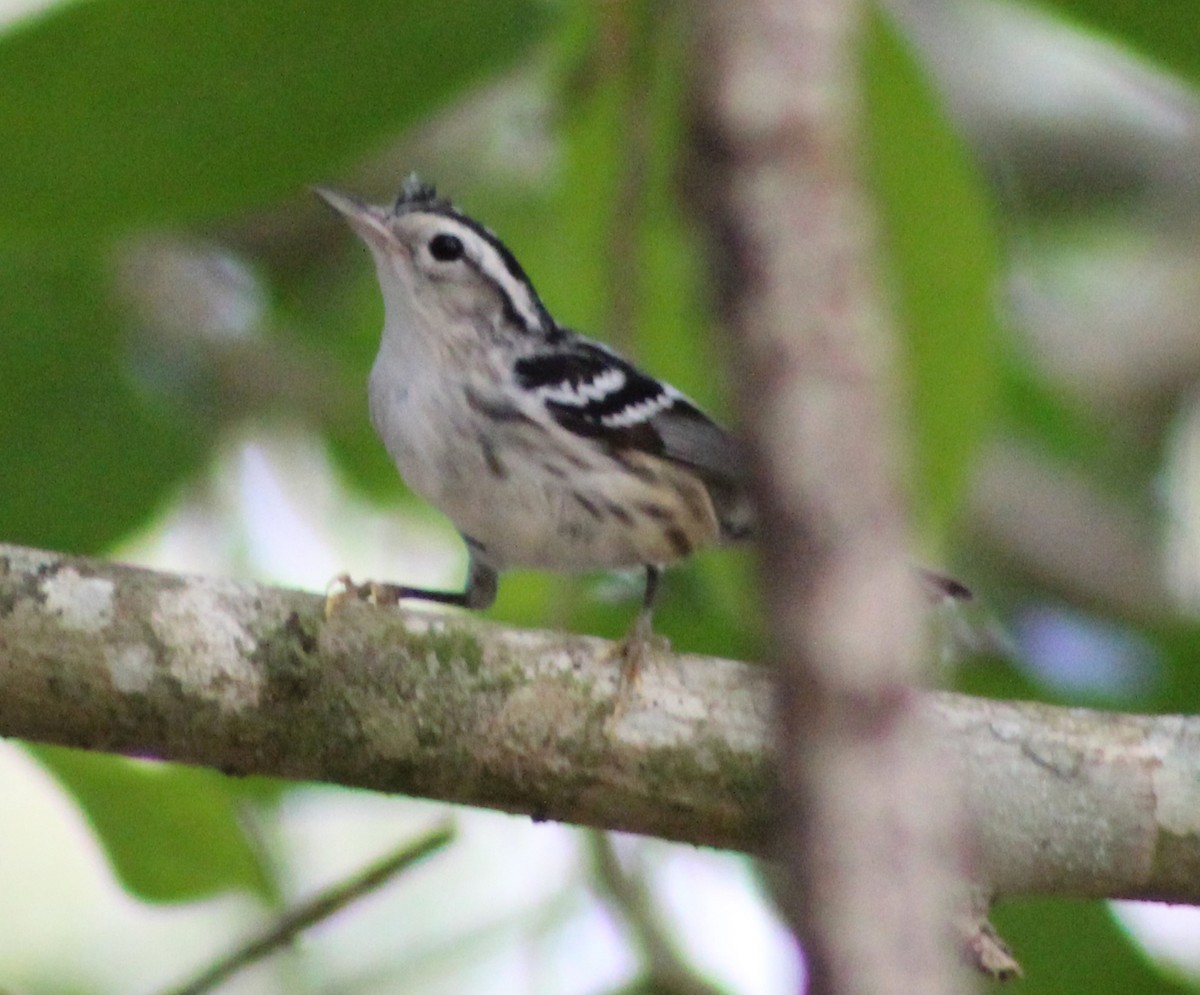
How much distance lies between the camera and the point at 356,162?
3.69 m

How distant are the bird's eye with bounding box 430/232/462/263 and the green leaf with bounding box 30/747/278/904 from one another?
6.26 ft

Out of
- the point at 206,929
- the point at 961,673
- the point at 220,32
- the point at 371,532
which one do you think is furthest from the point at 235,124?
the point at 206,929

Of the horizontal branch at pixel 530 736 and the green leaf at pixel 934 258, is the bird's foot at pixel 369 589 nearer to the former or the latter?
the horizontal branch at pixel 530 736

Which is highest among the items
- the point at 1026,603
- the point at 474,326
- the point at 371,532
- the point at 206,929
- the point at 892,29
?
the point at 892,29

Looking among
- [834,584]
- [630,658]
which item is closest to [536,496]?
[630,658]

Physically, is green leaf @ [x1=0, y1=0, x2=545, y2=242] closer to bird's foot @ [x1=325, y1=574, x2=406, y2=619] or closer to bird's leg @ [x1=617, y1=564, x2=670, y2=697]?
bird's foot @ [x1=325, y1=574, x2=406, y2=619]

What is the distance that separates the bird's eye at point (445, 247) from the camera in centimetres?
466

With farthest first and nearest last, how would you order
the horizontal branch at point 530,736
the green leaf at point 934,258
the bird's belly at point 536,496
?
1. the bird's belly at point 536,496
2. the green leaf at point 934,258
3. the horizontal branch at point 530,736

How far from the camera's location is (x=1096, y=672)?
474 centimetres

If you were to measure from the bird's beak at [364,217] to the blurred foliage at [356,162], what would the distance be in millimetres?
589

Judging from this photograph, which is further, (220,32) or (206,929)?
(206,929)

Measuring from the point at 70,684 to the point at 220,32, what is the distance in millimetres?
1281

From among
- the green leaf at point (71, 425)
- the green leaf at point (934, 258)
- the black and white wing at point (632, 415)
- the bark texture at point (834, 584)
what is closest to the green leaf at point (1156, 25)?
the green leaf at point (934, 258)

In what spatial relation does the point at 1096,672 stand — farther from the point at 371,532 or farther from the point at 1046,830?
the point at 371,532
